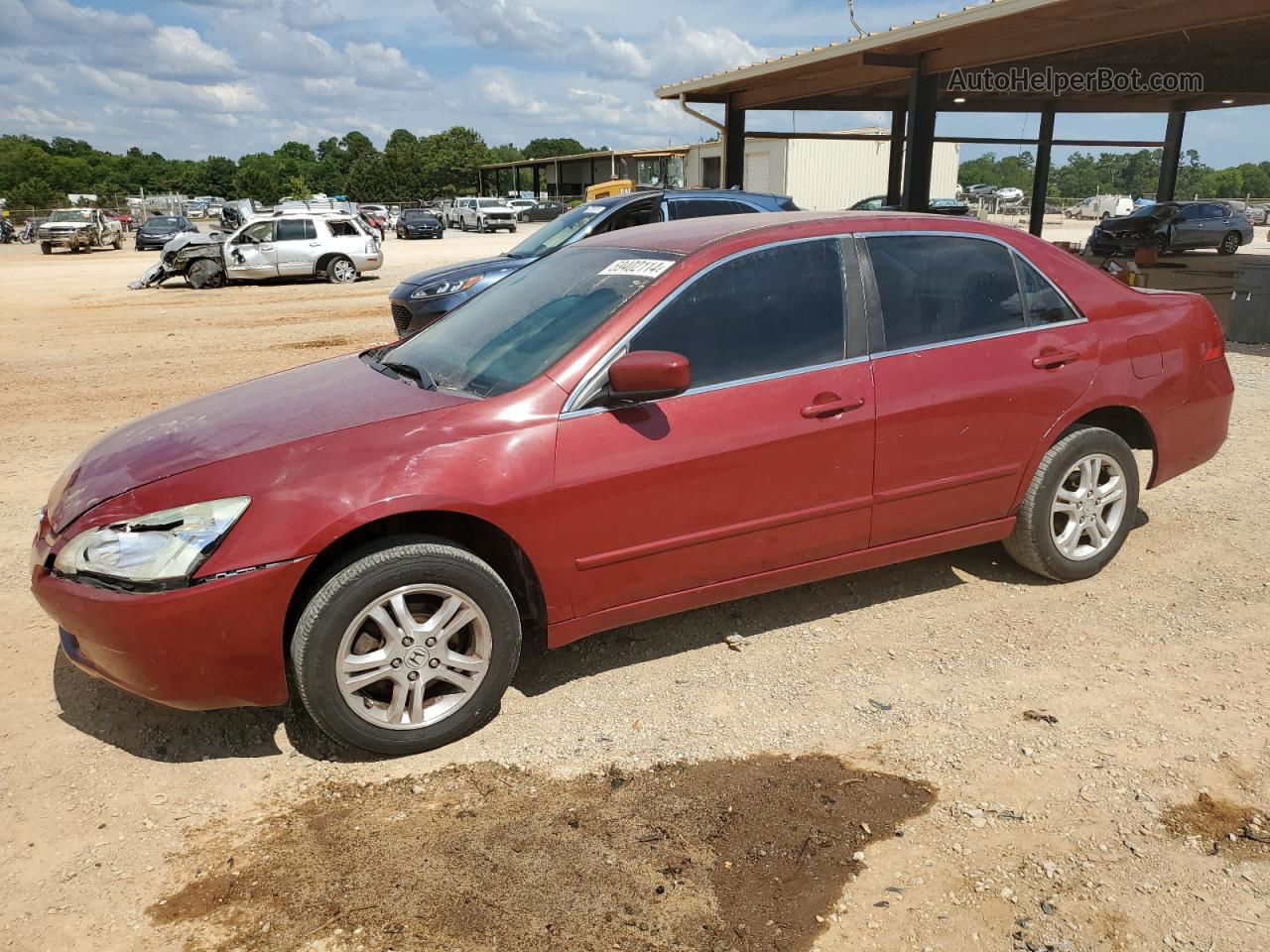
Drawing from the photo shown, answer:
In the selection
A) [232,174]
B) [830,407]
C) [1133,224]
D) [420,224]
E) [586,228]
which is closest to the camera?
[830,407]

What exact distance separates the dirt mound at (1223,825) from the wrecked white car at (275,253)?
21575 millimetres

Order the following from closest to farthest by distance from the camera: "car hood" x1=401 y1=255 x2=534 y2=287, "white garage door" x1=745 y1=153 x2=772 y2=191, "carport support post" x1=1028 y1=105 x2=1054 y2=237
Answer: "car hood" x1=401 y1=255 x2=534 y2=287, "carport support post" x1=1028 y1=105 x2=1054 y2=237, "white garage door" x1=745 y1=153 x2=772 y2=191

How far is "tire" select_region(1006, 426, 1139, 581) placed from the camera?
14.3 feet

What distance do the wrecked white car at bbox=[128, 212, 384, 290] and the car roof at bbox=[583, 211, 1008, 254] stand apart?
19.1 metres

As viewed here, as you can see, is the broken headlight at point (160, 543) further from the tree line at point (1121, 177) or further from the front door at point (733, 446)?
the tree line at point (1121, 177)

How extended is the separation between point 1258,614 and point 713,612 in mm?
2393

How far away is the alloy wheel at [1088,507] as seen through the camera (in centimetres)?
447

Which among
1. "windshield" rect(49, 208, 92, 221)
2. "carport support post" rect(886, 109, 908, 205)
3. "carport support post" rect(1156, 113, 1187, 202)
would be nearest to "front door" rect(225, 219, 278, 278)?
"carport support post" rect(886, 109, 908, 205)

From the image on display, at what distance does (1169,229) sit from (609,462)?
27.3 metres

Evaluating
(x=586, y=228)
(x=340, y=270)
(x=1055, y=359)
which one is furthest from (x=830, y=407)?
(x=340, y=270)

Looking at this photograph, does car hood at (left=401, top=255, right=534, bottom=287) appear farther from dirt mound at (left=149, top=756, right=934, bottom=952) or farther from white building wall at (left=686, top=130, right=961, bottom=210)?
white building wall at (left=686, top=130, right=961, bottom=210)

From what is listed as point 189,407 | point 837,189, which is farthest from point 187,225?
point 189,407

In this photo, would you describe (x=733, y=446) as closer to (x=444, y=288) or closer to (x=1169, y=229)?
(x=444, y=288)

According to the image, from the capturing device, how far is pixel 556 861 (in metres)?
2.77
